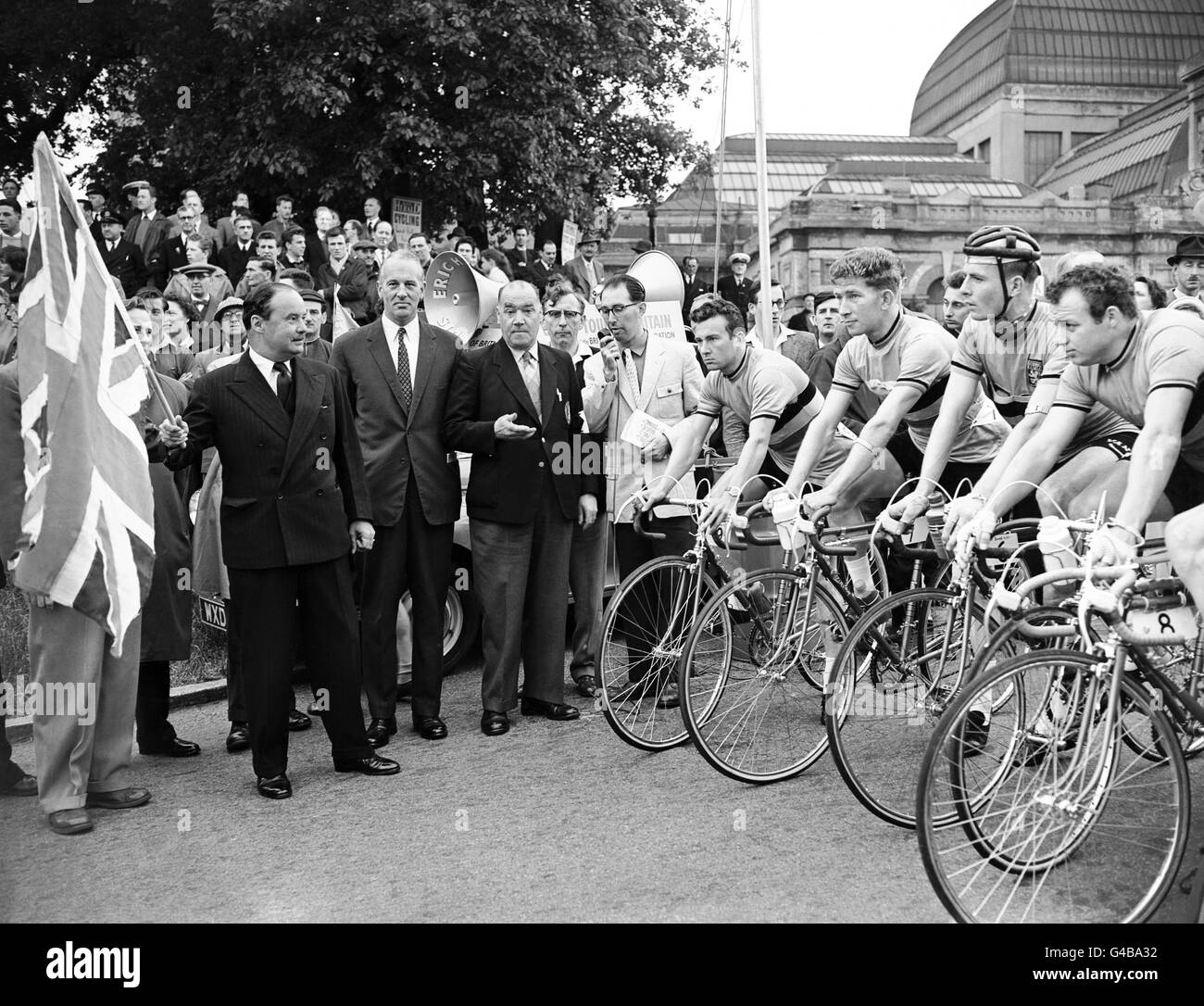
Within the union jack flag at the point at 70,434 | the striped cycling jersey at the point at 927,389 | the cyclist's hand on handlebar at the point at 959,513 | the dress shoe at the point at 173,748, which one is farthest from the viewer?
A: the dress shoe at the point at 173,748

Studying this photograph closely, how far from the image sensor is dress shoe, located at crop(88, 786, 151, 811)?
574cm

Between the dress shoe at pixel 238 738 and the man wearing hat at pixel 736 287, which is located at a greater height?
the man wearing hat at pixel 736 287

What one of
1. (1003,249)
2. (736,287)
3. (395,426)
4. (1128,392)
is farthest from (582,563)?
(736,287)

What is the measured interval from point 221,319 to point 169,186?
13.8m

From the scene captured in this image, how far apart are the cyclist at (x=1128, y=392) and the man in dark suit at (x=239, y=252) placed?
33.8ft

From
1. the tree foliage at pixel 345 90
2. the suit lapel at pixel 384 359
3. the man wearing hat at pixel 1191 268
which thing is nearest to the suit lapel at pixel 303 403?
the suit lapel at pixel 384 359

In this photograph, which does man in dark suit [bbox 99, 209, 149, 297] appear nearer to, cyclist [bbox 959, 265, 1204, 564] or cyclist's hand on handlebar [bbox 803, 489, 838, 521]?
cyclist's hand on handlebar [bbox 803, 489, 838, 521]

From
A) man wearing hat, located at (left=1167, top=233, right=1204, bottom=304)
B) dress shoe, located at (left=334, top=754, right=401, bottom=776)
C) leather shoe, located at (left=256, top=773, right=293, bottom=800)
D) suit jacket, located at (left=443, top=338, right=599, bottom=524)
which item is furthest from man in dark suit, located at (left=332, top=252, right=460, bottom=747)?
man wearing hat, located at (left=1167, top=233, right=1204, bottom=304)

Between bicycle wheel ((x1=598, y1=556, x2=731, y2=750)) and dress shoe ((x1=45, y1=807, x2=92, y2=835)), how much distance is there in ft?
7.50

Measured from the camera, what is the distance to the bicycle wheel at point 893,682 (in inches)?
193

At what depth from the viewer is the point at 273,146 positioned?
1908cm

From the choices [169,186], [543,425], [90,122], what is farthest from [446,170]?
[543,425]

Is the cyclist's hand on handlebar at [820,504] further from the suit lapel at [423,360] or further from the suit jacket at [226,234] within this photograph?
the suit jacket at [226,234]

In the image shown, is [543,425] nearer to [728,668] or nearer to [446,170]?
[728,668]
